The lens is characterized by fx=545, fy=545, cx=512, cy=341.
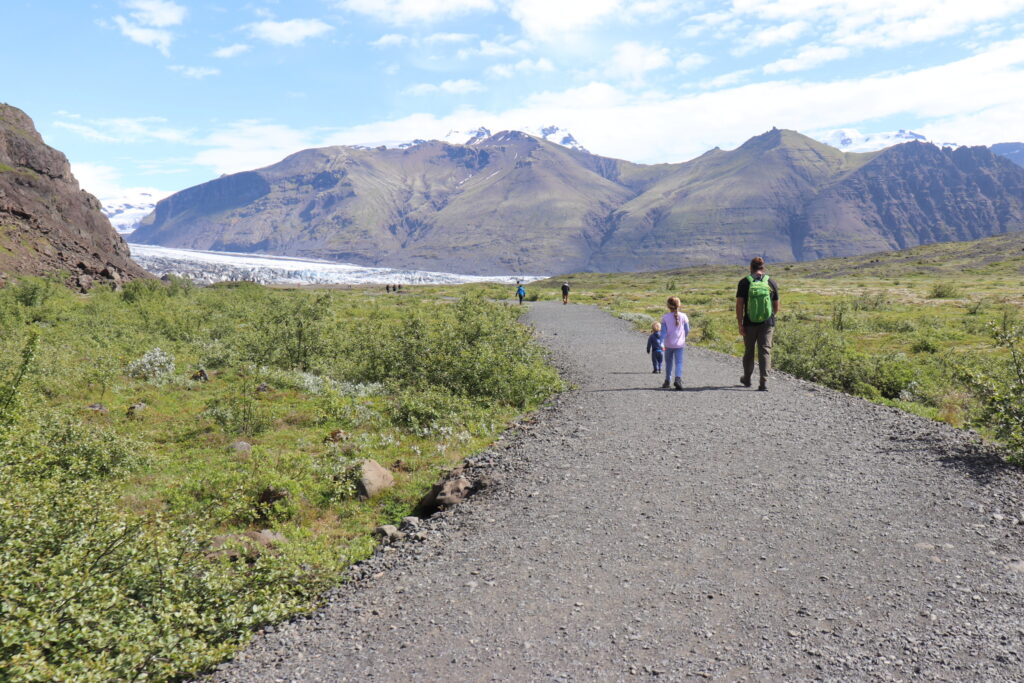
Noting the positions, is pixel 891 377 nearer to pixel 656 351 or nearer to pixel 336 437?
pixel 656 351

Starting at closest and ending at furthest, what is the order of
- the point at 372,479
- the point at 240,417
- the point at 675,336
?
the point at 372,479
the point at 240,417
the point at 675,336

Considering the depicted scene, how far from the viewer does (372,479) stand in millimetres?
8539

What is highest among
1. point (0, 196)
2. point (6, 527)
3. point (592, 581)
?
point (0, 196)

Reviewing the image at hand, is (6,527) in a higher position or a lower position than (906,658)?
higher

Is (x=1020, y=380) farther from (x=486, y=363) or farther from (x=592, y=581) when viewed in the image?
(x=486, y=363)

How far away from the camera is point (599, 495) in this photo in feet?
23.4

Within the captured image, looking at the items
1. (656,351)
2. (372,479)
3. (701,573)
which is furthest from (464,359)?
(701,573)

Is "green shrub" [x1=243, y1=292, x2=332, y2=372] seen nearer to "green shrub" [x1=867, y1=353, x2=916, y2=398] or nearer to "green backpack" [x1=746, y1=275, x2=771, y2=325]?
"green backpack" [x1=746, y1=275, x2=771, y2=325]

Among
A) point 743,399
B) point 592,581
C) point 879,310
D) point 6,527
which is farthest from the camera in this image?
point 879,310

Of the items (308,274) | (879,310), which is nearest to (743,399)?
(879,310)

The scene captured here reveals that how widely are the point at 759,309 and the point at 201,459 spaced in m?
11.6

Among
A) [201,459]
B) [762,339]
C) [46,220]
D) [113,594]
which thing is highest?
[46,220]

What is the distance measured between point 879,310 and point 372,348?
121ft

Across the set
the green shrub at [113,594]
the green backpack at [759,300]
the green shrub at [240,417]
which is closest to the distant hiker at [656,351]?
Result: the green backpack at [759,300]
